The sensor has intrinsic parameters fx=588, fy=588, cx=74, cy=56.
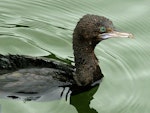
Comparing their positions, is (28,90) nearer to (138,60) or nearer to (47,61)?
(47,61)

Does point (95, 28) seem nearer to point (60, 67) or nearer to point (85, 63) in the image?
point (85, 63)

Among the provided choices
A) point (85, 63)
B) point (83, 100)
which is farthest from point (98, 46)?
point (83, 100)

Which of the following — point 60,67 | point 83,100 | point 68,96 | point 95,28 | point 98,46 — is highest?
point 95,28

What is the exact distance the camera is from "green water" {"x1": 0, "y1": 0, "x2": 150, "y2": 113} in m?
8.88

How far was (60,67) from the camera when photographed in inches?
352

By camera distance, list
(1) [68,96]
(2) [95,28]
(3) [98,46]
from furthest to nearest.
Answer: (3) [98,46]
(1) [68,96]
(2) [95,28]

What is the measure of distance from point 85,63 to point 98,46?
126 centimetres

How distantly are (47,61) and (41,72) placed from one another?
0.29 meters

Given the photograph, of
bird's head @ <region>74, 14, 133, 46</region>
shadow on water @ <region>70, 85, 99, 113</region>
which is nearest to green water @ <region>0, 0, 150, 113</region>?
shadow on water @ <region>70, 85, 99, 113</region>

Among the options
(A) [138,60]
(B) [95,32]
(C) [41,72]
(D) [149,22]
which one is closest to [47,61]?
(C) [41,72]

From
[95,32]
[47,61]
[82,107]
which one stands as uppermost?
[95,32]

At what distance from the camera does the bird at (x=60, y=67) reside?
8.63m

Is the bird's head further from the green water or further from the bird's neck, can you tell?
the green water

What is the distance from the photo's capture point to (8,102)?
28.2 ft
